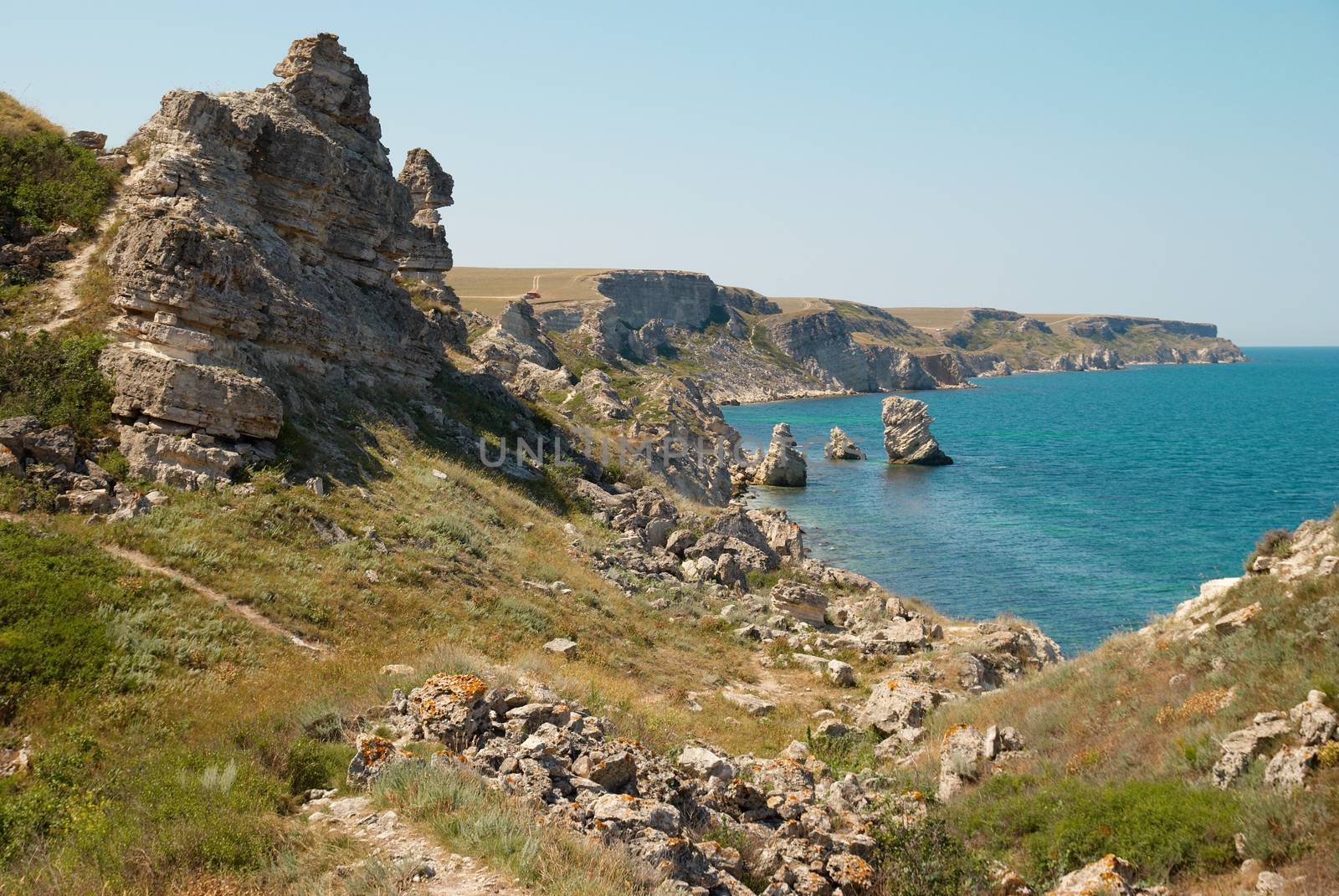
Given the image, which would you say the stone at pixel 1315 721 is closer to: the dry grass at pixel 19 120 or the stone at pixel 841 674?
the stone at pixel 841 674

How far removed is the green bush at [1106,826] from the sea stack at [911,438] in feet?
236

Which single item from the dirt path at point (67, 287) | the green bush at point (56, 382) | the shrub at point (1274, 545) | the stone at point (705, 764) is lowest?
the stone at point (705, 764)

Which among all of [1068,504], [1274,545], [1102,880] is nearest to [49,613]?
[1102,880]

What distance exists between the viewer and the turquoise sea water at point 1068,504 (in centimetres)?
3809

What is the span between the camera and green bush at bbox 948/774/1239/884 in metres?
8.36

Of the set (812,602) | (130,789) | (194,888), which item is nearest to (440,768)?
(194,888)

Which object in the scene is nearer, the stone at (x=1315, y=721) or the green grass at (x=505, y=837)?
the green grass at (x=505, y=837)

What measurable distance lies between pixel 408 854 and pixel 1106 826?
23.9ft

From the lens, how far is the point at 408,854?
6711mm

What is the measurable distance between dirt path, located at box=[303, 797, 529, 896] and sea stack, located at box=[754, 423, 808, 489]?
60.4 m

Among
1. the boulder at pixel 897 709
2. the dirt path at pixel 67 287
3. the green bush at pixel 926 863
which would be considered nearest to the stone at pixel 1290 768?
the green bush at pixel 926 863

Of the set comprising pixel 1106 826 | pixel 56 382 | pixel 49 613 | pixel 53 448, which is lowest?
pixel 1106 826

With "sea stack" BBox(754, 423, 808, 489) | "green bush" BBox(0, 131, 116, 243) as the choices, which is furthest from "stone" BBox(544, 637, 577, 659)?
"sea stack" BBox(754, 423, 808, 489)

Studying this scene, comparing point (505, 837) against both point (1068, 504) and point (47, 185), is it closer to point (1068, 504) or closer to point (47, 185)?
point (47, 185)
